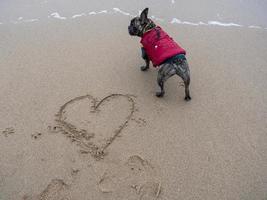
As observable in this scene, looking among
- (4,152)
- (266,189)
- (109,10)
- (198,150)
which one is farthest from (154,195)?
(109,10)

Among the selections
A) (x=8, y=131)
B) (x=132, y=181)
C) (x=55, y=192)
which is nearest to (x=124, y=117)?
(x=132, y=181)

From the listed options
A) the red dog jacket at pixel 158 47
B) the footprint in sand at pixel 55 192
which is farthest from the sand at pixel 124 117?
the red dog jacket at pixel 158 47

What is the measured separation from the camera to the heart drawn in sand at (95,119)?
3221 millimetres

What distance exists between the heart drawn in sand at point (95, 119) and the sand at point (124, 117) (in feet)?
0.04

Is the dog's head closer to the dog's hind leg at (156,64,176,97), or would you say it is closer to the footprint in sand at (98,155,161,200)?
the dog's hind leg at (156,64,176,97)

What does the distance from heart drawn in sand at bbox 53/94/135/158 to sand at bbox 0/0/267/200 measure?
1 cm

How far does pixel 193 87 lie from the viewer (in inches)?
153

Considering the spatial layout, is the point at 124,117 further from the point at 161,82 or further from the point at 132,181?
the point at 132,181

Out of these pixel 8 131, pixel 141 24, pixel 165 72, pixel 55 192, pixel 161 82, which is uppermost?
pixel 141 24

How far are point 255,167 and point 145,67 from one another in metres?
1.89

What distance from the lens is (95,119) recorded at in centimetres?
346

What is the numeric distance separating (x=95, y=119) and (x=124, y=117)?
334 millimetres

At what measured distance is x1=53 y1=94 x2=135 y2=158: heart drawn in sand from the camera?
10.6 feet

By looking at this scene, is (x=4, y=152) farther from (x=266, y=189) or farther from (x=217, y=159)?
(x=266, y=189)
